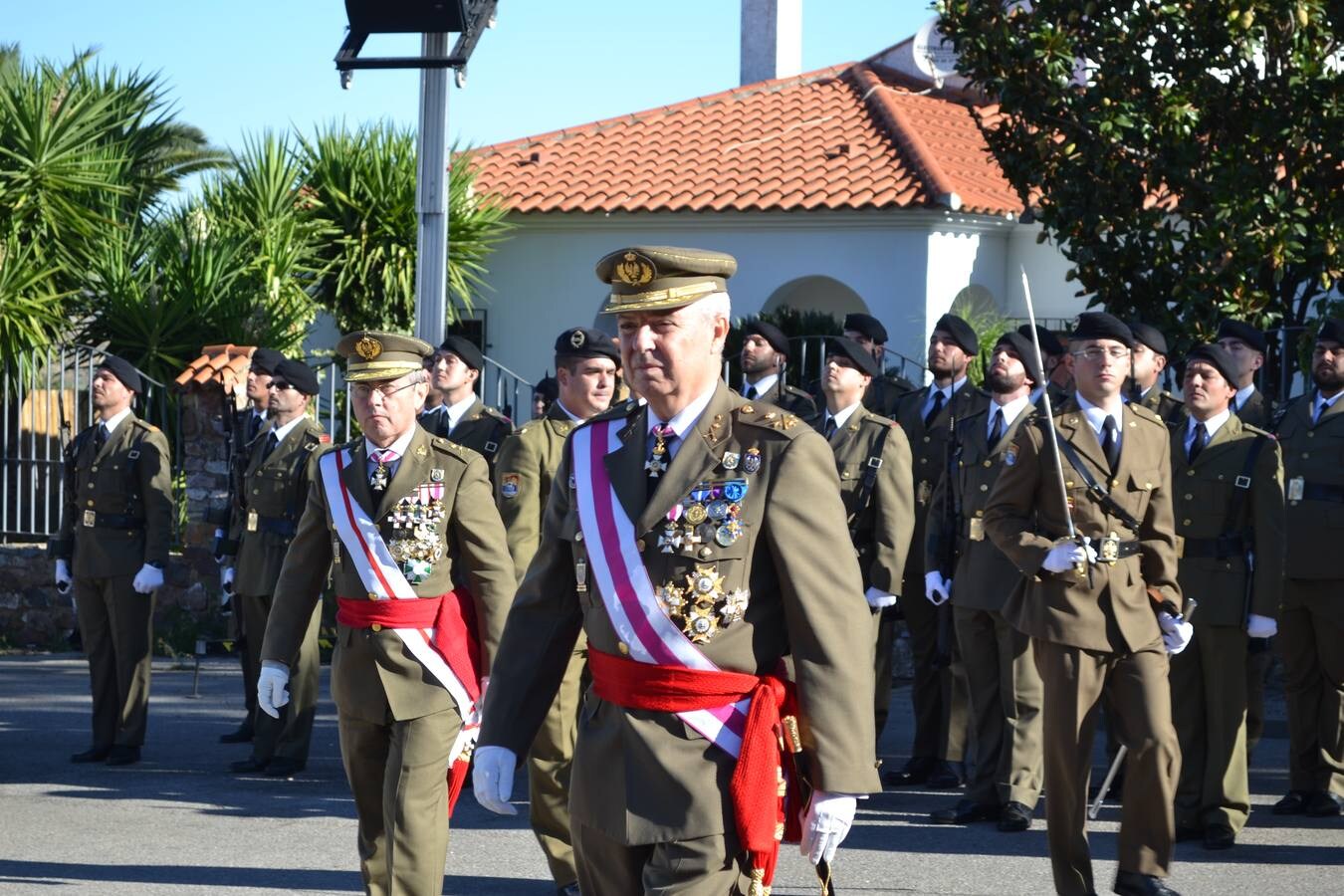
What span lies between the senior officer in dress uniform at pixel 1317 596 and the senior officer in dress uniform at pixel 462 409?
378cm

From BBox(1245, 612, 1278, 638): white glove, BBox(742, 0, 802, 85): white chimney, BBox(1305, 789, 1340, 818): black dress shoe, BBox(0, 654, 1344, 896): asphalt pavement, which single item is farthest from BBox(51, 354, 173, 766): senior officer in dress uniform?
BBox(742, 0, 802, 85): white chimney

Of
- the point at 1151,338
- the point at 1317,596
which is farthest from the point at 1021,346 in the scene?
the point at 1317,596

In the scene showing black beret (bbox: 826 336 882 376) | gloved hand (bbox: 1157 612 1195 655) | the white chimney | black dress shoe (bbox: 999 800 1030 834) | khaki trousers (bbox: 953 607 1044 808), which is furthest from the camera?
the white chimney

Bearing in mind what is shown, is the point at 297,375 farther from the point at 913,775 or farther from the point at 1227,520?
the point at 1227,520

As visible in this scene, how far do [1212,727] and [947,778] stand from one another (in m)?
1.59

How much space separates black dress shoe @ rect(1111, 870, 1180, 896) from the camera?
6156 millimetres

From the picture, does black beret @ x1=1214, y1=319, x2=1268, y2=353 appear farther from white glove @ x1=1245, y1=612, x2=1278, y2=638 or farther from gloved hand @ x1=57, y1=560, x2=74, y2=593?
gloved hand @ x1=57, y1=560, x2=74, y2=593

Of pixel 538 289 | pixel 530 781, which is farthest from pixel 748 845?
pixel 538 289

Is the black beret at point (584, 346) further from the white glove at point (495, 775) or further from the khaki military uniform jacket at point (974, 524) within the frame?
the white glove at point (495, 775)

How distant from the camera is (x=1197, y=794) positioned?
24.6 ft

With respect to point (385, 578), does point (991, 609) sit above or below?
below

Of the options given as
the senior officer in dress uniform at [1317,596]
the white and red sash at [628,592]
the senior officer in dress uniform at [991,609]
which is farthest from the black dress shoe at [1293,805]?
the white and red sash at [628,592]

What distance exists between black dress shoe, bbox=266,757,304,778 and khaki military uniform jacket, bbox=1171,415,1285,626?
173 inches

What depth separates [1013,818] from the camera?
7.63 m
